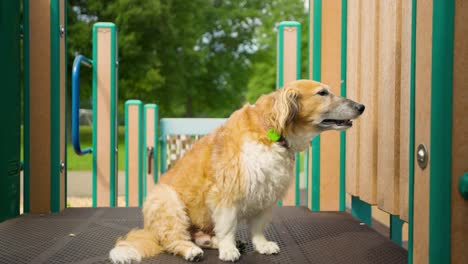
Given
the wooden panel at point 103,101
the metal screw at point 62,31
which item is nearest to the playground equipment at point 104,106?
the wooden panel at point 103,101

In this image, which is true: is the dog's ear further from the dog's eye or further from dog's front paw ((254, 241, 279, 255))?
dog's front paw ((254, 241, 279, 255))

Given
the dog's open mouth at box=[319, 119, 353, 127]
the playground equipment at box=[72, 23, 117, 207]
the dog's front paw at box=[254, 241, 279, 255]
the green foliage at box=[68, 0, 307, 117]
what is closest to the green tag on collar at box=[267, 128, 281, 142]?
the dog's open mouth at box=[319, 119, 353, 127]

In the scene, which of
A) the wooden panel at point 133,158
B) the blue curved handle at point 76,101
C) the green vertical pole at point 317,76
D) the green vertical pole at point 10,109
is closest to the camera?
the green vertical pole at point 10,109

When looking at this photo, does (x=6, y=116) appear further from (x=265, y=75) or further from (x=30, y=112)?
(x=265, y=75)

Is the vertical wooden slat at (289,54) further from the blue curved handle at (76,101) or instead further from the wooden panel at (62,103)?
the wooden panel at (62,103)

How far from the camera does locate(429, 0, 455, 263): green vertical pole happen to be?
114 centimetres

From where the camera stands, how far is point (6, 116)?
8.97ft

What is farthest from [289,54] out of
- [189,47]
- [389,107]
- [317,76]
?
[189,47]

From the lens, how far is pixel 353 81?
9.56ft

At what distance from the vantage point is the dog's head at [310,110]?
6.75 ft

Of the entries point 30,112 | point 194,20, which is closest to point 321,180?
point 30,112

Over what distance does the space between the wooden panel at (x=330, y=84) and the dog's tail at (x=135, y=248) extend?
1483 mm

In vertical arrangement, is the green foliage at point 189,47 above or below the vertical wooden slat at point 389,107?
above

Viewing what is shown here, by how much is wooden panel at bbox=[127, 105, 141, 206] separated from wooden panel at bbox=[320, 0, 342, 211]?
2.65 metres
